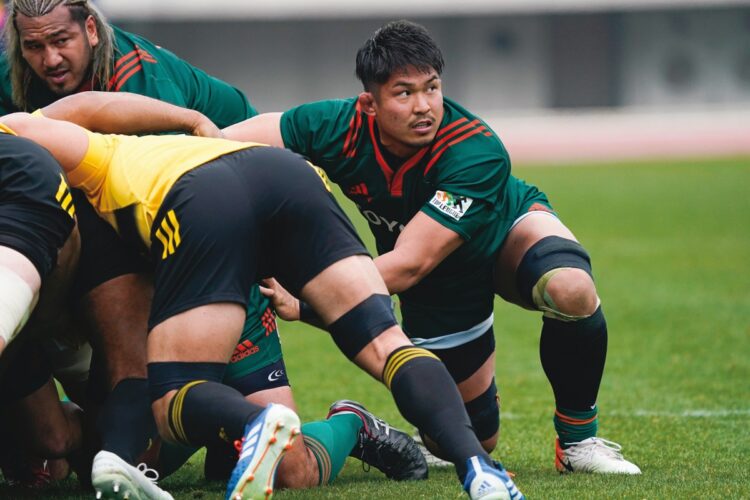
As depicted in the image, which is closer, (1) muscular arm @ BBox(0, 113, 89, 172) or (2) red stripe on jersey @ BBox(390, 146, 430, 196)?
(1) muscular arm @ BBox(0, 113, 89, 172)

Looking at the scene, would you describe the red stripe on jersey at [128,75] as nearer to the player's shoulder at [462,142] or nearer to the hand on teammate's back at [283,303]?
the hand on teammate's back at [283,303]

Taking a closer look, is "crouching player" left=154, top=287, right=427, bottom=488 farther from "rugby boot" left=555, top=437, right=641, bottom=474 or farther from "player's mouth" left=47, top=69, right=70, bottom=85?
"player's mouth" left=47, top=69, right=70, bottom=85

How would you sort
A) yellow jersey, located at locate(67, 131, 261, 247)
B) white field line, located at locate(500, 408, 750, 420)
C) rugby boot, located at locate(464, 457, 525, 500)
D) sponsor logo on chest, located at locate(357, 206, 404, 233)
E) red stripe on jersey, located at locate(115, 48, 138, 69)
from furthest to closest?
white field line, located at locate(500, 408, 750, 420)
red stripe on jersey, located at locate(115, 48, 138, 69)
sponsor logo on chest, located at locate(357, 206, 404, 233)
yellow jersey, located at locate(67, 131, 261, 247)
rugby boot, located at locate(464, 457, 525, 500)

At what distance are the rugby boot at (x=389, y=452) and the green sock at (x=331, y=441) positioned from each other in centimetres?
5

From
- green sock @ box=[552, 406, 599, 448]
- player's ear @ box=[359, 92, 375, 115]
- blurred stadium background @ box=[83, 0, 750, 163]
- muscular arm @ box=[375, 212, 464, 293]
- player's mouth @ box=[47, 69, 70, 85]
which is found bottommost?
blurred stadium background @ box=[83, 0, 750, 163]

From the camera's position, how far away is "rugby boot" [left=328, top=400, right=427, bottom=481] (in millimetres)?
4770

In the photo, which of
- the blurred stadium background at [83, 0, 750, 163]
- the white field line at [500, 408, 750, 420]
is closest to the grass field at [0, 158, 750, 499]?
the white field line at [500, 408, 750, 420]

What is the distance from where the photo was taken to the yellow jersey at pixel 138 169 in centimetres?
393

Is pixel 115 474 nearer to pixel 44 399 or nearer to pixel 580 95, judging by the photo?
pixel 44 399

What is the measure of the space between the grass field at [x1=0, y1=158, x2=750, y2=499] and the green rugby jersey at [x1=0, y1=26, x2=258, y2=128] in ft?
5.18

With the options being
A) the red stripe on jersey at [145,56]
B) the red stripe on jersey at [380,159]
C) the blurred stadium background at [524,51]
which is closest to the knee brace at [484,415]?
the red stripe on jersey at [380,159]

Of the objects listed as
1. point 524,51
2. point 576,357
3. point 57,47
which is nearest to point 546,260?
point 576,357

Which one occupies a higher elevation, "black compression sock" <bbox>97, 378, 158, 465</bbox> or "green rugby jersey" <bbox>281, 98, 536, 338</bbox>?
"green rugby jersey" <bbox>281, 98, 536, 338</bbox>

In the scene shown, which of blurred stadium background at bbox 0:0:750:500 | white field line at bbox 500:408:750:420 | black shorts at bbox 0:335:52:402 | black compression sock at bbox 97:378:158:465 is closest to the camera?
black compression sock at bbox 97:378:158:465
